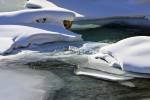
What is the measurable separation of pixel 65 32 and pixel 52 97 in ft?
7.38

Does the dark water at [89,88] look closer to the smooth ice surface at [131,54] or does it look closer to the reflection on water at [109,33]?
the smooth ice surface at [131,54]

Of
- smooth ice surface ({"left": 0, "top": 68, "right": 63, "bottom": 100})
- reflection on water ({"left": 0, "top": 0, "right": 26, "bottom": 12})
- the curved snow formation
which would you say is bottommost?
smooth ice surface ({"left": 0, "top": 68, "right": 63, "bottom": 100})

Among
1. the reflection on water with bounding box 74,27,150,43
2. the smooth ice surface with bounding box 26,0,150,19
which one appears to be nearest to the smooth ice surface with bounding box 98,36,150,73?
the reflection on water with bounding box 74,27,150,43

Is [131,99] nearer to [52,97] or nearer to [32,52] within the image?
[52,97]

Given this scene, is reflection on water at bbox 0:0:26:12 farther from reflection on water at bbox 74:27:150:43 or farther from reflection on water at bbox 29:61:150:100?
reflection on water at bbox 29:61:150:100

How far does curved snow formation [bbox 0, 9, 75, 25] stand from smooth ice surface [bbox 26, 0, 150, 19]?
33cm

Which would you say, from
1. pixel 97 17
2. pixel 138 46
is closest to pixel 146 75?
pixel 138 46

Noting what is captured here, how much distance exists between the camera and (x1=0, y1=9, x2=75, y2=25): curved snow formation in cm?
612

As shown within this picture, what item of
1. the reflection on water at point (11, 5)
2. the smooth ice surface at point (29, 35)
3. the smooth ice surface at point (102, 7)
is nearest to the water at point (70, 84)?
the smooth ice surface at point (29, 35)

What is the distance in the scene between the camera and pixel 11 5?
26.4ft

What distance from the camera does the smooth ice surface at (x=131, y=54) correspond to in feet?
14.4

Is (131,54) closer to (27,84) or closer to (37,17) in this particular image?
(27,84)

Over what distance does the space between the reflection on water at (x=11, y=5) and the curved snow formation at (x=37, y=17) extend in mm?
1388

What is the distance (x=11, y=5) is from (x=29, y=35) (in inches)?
108
